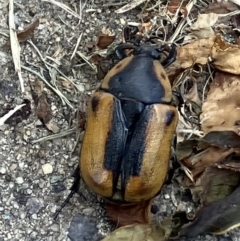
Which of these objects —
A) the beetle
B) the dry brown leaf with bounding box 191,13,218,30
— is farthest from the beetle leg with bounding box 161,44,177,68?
the dry brown leaf with bounding box 191,13,218,30

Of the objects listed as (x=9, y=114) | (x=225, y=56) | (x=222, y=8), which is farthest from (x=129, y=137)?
(x=222, y=8)

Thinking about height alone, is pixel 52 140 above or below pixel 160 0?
below

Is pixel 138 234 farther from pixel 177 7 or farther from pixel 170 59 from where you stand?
pixel 177 7

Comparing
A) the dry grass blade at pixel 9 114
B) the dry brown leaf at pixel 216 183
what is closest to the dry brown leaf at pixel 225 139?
the dry brown leaf at pixel 216 183

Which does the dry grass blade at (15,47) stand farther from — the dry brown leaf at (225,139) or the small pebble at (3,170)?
the dry brown leaf at (225,139)

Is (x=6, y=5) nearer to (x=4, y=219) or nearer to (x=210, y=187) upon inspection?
(x=4, y=219)

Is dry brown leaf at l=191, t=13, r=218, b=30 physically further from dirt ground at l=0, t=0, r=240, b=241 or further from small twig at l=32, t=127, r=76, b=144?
small twig at l=32, t=127, r=76, b=144

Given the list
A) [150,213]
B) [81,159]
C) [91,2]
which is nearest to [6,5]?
[91,2]
